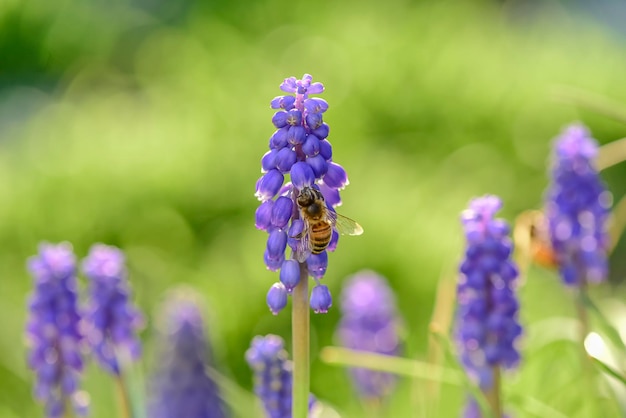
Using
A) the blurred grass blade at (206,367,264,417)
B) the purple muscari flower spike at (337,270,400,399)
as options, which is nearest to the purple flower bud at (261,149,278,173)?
the blurred grass blade at (206,367,264,417)

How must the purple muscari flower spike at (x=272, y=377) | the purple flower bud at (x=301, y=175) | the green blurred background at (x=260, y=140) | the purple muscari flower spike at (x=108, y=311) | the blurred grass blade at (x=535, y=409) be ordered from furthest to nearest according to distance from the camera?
1. the green blurred background at (x=260, y=140)
2. the purple muscari flower spike at (x=108, y=311)
3. the blurred grass blade at (x=535, y=409)
4. the purple muscari flower spike at (x=272, y=377)
5. the purple flower bud at (x=301, y=175)

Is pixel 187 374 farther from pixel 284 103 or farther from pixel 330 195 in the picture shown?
pixel 284 103

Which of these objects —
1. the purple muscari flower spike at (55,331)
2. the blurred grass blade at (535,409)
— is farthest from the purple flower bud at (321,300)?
the purple muscari flower spike at (55,331)

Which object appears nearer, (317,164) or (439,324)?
(317,164)

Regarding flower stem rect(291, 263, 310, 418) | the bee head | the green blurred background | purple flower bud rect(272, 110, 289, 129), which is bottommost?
flower stem rect(291, 263, 310, 418)

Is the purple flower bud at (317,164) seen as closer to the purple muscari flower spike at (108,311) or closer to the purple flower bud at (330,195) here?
the purple flower bud at (330,195)

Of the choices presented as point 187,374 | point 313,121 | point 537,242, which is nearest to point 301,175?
point 313,121

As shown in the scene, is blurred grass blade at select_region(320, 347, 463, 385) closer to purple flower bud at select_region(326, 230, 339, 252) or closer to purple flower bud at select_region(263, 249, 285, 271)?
purple flower bud at select_region(326, 230, 339, 252)
